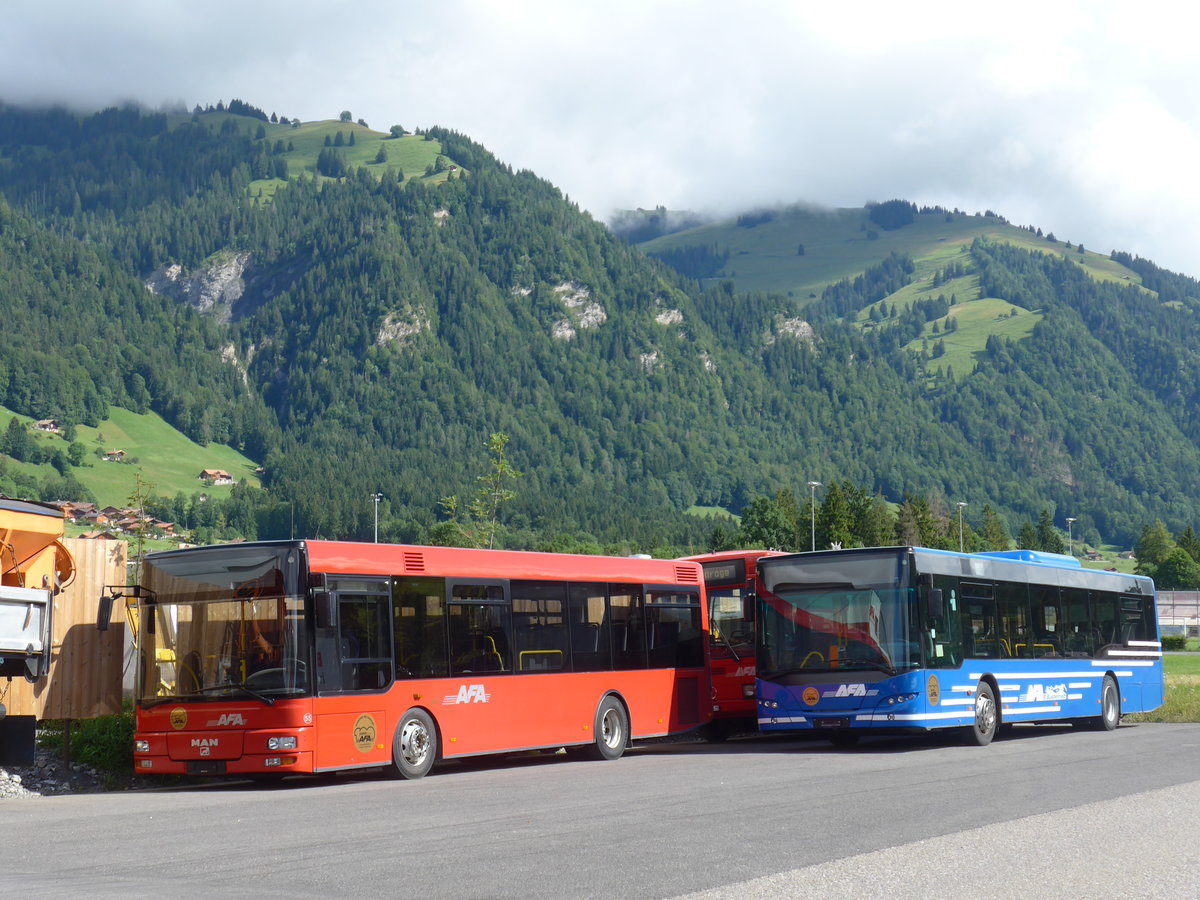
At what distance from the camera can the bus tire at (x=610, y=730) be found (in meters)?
22.1

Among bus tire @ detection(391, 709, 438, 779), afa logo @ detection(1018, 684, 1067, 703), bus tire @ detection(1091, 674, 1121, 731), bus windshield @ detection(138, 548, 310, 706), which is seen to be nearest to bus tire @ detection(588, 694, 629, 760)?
bus tire @ detection(391, 709, 438, 779)

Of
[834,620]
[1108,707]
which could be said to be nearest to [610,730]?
[834,620]

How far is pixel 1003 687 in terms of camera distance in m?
24.2

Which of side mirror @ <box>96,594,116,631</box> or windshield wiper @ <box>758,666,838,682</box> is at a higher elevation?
side mirror @ <box>96,594,116,631</box>

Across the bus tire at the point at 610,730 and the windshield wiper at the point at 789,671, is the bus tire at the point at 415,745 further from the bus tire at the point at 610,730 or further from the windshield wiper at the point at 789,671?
the windshield wiper at the point at 789,671

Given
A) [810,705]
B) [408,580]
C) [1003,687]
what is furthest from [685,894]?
[1003,687]

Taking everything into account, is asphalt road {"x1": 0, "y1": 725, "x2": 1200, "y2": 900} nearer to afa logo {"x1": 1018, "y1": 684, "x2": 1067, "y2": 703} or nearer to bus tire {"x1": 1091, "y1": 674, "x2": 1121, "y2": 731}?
afa logo {"x1": 1018, "y1": 684, "x2": 1067, "y2": 703}

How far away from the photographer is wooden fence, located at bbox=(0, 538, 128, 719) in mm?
18578

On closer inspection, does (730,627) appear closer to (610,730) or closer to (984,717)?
(610,730)

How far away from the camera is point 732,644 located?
1020 inches

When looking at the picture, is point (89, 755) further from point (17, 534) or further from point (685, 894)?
point (685, 894)

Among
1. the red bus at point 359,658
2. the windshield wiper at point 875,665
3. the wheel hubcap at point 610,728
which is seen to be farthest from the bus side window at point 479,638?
the windshield wiper at point 875,665

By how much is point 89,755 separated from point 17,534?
11.0 feet

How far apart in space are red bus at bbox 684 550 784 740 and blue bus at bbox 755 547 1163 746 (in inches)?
73.4
